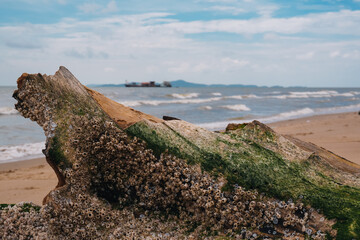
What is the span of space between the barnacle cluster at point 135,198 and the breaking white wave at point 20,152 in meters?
6.17

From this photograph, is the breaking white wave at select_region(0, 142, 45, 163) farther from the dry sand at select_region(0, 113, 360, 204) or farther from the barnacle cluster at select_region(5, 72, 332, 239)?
the barnacle cluster at select_region(5, 72, 332, 239)

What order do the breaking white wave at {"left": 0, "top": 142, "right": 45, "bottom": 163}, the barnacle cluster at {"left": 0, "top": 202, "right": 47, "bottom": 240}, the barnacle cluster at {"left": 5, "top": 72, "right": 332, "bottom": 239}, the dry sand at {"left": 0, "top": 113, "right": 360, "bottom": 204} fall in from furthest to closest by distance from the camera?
the breaking white wave at {"left": 0, "top": 142, "right": 45, "bottom": 163}, the dry sand at {"left": 0, "top": 113, "right": 360, "bottom": 204}, the barnacle cluster at {"left": 0, "top": 202, "right": 47, "bottom": 240}, the barnacle cluster at {"left": 5, "top": 72, "right": 332, "bottom": 239}

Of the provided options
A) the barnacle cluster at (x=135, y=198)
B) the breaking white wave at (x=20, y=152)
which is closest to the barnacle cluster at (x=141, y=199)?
the barnacle cluster at (x=135, y=198)

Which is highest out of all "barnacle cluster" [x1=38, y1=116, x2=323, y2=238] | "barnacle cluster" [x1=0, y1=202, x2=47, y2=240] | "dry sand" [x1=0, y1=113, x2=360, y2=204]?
"barnacle cluster" [x1=38, y1=116, x2=323, y2=238]

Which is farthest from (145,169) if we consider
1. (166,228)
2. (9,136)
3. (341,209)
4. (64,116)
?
(9,136)

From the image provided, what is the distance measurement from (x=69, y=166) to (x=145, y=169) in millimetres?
737

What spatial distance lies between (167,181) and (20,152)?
25.2 ft

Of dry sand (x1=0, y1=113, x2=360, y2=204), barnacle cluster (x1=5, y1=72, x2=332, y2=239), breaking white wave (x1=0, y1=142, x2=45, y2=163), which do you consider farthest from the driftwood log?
breaking white wave (x1=0, y1=142, x2=45, y2=163)

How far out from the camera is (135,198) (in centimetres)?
308

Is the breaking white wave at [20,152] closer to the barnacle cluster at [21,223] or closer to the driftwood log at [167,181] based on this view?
the barnacle cluster at [21,223]

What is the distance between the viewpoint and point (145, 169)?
9.91 feet

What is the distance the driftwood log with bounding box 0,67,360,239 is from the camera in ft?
9.14

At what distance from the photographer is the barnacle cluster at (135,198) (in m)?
2.78

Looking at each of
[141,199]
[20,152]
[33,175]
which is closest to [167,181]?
[141,199]
